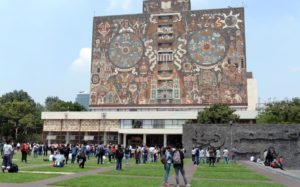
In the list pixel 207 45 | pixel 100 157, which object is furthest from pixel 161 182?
pixel 207 45

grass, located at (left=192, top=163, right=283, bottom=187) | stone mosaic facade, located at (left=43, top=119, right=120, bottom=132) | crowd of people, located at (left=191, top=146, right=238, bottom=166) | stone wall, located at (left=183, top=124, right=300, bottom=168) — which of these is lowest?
grass, located at (left=192, top=163, right=283, bottom=187)

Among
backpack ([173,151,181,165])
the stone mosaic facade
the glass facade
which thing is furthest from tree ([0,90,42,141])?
backpack ([173,151,181,165])

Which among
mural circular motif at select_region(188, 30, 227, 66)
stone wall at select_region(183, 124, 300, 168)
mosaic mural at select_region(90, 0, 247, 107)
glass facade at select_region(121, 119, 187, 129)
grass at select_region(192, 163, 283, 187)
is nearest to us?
grass at select_region(192, 163, 283, 187)

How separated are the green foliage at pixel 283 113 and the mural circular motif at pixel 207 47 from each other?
17908 mm

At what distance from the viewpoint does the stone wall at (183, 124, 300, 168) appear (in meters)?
39.4

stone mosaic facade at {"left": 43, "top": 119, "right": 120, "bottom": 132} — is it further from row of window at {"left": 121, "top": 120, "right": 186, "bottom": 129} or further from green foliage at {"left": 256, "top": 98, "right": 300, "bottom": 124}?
green foliage at {"left": 256, "top": 98, "right": 300, "bottom": 124}

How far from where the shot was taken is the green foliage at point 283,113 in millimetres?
62719

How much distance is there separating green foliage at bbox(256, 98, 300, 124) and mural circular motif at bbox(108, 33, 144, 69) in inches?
1212

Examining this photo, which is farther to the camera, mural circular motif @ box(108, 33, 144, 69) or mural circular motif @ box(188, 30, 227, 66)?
mural circular motif @ box(108, 33, 144, 69)

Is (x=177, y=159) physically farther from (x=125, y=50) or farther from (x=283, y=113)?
(x=125, y=50)

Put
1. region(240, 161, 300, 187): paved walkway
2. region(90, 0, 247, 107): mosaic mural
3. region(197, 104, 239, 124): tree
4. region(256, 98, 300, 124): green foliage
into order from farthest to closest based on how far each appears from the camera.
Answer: region(90, 0, 247, 107): mosaic mural
region(197, 104, 239, 124): tree
region(256, 98, 300, 124): green foliage
region(240, 161, 300, 187): paved walkway

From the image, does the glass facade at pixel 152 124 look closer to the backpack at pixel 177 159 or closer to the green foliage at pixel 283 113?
the green foliage at pixel 283 113

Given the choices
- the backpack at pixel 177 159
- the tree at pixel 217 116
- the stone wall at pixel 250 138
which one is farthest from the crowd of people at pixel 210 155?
the tree at pixel 217 116

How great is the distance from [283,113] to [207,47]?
77.1 feet
